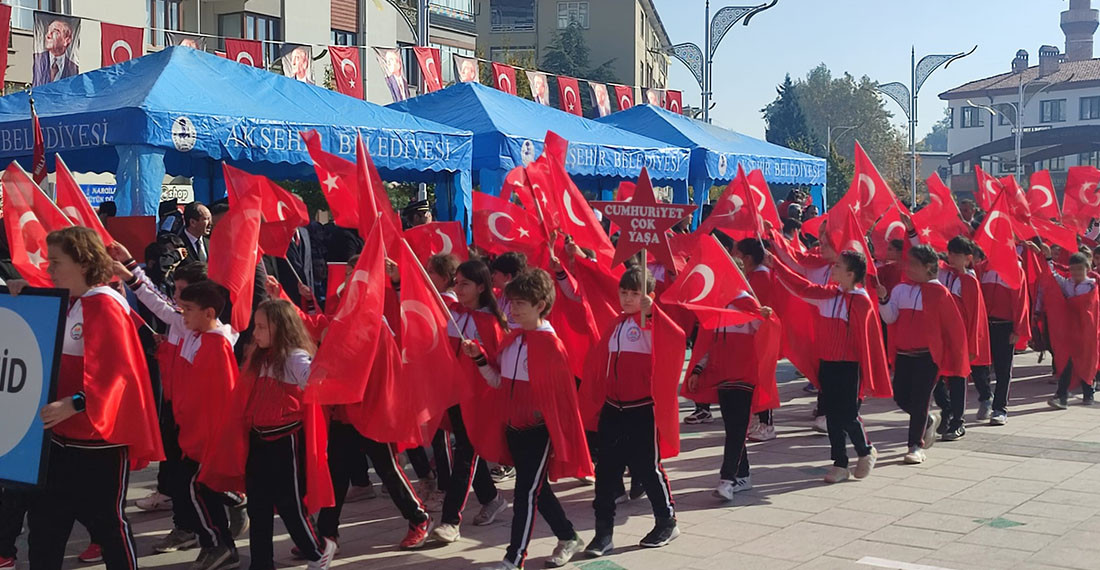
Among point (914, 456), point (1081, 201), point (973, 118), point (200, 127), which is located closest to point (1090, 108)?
point (973, 118)

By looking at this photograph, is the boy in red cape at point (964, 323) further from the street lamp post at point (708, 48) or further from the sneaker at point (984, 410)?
the street lamp post at point (708, 48)

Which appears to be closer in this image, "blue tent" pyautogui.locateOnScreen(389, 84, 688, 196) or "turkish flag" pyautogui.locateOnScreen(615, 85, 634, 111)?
"blue tent" pyautogui.locateOnScreen(389, 84, 688, 196)

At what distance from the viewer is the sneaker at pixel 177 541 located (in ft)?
21.6

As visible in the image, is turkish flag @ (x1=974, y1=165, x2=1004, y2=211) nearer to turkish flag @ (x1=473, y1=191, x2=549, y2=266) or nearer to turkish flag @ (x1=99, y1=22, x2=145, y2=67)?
turkish flag @ (x1=473, y1=191, x2=549, y2=266)

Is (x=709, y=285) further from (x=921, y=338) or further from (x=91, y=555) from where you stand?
(x=91, y=555)

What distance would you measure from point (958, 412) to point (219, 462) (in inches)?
260

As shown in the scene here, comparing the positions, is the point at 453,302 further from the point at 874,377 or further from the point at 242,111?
the point at 242,111

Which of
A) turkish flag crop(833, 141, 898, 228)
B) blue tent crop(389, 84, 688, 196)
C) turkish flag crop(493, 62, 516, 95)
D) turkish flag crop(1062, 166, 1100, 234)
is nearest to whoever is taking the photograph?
turkish flag crop(833, 141, 898, 228)

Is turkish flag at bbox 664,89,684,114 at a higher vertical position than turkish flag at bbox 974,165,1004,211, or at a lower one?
higher

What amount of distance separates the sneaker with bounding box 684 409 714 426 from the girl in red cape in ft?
21.4

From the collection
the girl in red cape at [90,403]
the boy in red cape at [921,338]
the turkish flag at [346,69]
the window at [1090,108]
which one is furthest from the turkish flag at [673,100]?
the window at [1090,108]

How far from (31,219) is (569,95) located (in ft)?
58.2

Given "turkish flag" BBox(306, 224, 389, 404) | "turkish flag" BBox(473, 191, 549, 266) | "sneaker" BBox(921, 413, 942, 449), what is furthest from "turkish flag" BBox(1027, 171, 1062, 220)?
"turkish flag" BBox(306, 224, 389, 404)

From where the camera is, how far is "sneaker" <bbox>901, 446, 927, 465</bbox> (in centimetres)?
898
